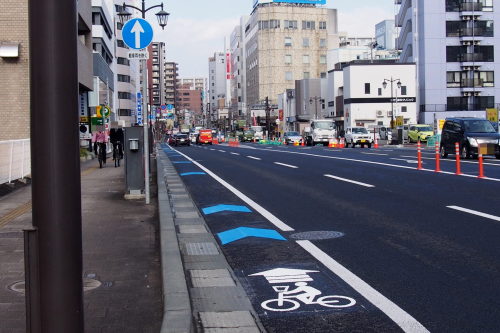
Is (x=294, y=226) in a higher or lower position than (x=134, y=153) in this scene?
lower

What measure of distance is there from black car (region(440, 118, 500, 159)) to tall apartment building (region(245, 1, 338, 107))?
3909 inches

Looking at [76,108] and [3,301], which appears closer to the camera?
[76,108]

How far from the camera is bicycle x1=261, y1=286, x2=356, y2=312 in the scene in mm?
5242

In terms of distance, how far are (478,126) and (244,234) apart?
71.7ft

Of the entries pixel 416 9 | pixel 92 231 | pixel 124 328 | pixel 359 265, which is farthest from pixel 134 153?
pixel 416 9

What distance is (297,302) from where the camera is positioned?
213 inches

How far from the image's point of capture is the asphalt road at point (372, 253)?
4.94 m

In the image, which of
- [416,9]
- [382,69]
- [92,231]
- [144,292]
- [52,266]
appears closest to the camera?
[52,266]

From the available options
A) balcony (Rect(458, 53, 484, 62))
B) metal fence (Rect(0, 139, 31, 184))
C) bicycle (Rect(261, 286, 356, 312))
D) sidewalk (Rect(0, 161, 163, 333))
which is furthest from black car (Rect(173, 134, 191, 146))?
bicycle (Rect(261, 286, 356, 312))

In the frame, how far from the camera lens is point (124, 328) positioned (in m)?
4.70

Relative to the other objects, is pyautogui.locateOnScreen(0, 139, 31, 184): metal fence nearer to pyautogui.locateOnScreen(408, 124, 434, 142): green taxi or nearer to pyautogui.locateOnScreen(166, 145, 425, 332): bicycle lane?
pyautogui.locateOnScreen(166, 145, 425, 332): bicycle lane

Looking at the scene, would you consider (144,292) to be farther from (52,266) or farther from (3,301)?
(52,266)

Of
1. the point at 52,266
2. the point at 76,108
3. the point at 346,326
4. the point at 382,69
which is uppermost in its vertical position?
the point at 382,69

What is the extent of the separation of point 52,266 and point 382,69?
80488 millimetres
